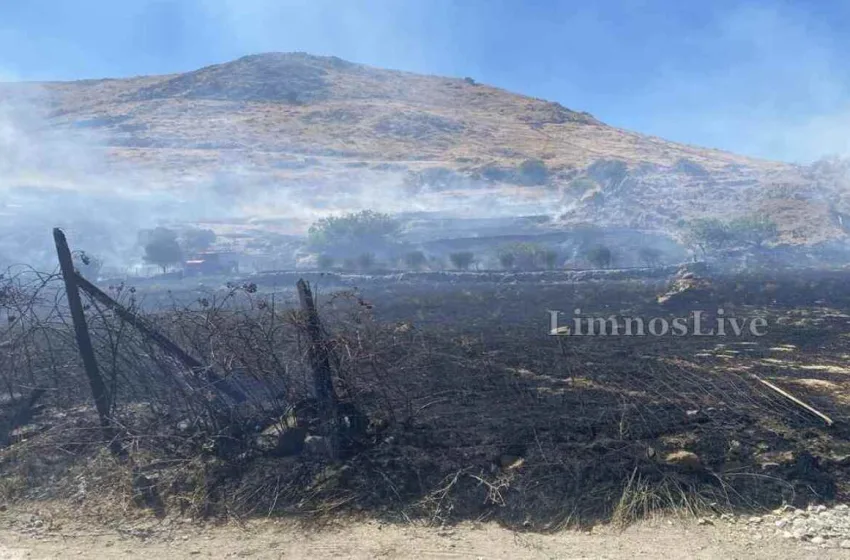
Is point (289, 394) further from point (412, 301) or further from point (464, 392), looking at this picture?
point (412, 301)

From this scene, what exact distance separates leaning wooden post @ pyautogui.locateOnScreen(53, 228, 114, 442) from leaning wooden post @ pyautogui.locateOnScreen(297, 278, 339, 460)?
227 centimetres

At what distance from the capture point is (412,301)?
23.8 meters

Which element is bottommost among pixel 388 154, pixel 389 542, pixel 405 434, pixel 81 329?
pixel 389 542

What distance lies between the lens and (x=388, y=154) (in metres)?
93.4

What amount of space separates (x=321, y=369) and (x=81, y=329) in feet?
8.78

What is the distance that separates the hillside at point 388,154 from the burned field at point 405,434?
160 feet

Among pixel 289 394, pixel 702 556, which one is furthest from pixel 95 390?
pixel 702 556

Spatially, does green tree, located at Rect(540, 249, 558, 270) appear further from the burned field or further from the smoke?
the smoke

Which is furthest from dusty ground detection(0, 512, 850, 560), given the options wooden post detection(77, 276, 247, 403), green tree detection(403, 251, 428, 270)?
green tree detection(403, 251, 428, 270)

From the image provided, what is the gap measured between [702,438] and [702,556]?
2.23 meters

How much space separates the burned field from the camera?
5.53 m

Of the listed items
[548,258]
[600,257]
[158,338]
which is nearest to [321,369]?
[158,338]

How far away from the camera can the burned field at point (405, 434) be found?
18.1 ft

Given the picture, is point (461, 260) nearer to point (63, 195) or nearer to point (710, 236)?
point (710, 236)
